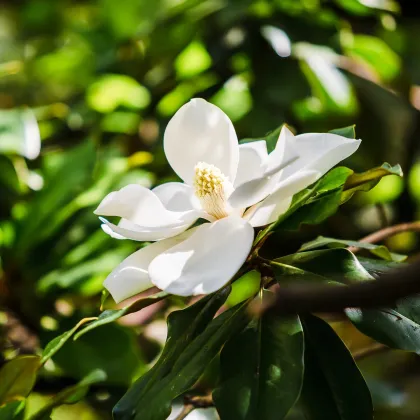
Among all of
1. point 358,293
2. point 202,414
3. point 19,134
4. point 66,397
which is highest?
point 358,293

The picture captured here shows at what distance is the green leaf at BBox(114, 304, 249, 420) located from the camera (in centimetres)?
57

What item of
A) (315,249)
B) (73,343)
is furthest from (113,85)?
(315,249)

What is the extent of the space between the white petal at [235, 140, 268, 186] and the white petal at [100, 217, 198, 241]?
0.30ft

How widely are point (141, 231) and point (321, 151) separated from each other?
177 millimetres

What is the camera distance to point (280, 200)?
0.61 m

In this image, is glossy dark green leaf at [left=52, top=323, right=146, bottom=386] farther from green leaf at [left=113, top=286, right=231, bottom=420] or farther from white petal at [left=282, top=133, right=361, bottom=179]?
white petal at [left=282, top=133, right=361, bottom=179]

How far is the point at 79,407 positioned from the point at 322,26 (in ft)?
2.60

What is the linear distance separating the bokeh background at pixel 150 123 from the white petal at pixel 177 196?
281 millimetres

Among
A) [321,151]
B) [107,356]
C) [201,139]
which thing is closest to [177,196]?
[201,139]

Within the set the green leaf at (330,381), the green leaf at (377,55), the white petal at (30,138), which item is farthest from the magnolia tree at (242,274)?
the green leaf at (377,55)

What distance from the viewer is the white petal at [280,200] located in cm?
59

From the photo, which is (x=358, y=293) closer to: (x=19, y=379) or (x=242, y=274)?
(x=242, y=274)

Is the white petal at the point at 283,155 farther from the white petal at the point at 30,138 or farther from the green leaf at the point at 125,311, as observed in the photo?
the white petal at the point at 30,138

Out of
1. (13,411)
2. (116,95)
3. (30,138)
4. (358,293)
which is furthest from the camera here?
(116,95)
